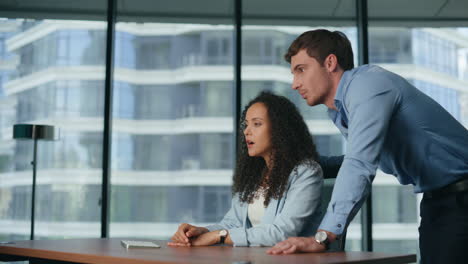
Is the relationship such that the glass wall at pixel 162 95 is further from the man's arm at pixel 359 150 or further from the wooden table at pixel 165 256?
the man's arm at pixel 359 150

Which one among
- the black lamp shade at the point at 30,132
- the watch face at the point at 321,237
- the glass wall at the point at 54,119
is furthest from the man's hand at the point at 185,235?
the glass wall at the point at 54,119

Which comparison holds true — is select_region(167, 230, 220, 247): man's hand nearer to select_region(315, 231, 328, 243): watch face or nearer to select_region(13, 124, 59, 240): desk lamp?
select_region(315, 231, 328, 243): watch face

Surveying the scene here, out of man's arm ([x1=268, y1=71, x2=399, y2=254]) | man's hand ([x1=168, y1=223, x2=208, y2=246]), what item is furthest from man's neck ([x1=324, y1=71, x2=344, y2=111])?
man's hand ([x1=168, y1=223, x2=208, y2=246])

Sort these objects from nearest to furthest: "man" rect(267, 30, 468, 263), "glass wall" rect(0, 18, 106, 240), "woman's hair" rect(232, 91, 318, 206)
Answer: "man" rect(267, 30, 468, 263) → "woman's hair" rect(232, 91, 318, 206) → "glass wall" rect(0, 18, 106, 240)

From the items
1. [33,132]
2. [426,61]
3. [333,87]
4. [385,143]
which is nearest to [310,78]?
[333,87]

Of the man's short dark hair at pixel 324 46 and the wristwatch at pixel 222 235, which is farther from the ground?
the man's short dark hair at pixel 324 46

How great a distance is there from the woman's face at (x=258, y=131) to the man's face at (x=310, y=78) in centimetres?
60

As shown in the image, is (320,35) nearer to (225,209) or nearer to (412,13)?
(225,209)

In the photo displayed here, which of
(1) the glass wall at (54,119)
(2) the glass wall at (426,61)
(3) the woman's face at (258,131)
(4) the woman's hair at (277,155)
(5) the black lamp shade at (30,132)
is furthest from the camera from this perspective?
(2) the glass wall at (426,61)

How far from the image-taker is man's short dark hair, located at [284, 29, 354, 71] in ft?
5.47

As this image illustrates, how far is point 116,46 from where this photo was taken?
486cm

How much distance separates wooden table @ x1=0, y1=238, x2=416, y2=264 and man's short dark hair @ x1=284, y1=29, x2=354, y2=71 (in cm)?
62

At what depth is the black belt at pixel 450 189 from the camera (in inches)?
60.2

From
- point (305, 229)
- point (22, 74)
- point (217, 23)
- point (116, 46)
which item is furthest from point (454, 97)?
point (22, 74)
